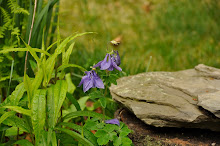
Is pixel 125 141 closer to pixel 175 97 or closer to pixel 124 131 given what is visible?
pixel 124 131

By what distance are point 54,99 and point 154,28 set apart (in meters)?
3.25

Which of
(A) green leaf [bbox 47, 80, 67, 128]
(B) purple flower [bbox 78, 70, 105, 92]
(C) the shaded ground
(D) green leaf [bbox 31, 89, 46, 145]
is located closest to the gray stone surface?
(C) the shaded ground

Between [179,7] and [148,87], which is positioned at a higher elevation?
[179,7]

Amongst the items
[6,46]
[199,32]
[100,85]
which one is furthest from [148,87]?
[199,32]

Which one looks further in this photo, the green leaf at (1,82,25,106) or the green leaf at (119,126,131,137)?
the green leaf at (1,82,25,106)

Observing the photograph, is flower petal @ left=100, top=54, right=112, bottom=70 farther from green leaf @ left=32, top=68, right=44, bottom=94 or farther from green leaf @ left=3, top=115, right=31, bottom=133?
green leaf @ left=3, top=115, right=31, bottom=133

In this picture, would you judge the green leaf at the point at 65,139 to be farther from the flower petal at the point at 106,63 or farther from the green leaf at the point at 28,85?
the flower petal at the point at 106,63

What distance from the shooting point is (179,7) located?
5.07 m

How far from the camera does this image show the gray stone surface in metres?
2.14

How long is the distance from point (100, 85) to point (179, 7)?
363cm

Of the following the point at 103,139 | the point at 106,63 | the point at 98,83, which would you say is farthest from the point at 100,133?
the point at 106,63

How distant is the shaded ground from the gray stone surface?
99mm

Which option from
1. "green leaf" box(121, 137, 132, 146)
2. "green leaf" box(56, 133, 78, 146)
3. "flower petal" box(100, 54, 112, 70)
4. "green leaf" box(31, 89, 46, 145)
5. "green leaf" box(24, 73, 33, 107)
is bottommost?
"green leaf" box(56, 133, 78, 146)

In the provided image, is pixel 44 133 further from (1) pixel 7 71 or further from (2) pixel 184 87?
(2) pixel 184 87
